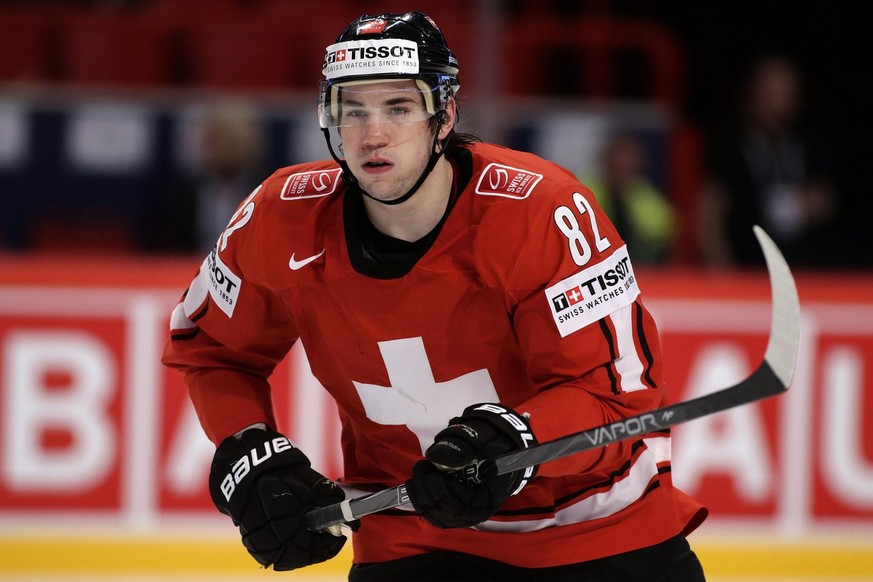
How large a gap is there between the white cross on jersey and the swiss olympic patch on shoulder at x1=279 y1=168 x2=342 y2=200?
35cm

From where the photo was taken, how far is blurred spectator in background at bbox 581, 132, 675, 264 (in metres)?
5.81

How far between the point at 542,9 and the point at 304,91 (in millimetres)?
1287

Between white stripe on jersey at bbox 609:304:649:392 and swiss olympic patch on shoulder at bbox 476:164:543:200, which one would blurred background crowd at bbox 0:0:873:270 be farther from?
white stripe on jersey at bbox 609:304:649:392

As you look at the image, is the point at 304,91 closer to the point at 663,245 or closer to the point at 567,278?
the point at 663,245

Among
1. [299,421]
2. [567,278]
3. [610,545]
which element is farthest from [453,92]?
[299,421]

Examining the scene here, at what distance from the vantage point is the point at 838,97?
25.6ft

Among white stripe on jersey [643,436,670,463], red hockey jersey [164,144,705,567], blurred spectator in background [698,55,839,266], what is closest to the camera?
red hockey jersey [164,144,705,567]

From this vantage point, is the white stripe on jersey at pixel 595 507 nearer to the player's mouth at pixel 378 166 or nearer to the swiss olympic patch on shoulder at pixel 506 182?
the swiss olympic patch on shoulder at pixel 506 182

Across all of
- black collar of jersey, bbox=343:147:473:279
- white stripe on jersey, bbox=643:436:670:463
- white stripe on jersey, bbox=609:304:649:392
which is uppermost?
black collar of jersey, bbox=343:147:473:279

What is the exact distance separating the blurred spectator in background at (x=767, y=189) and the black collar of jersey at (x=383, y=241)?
3.61m

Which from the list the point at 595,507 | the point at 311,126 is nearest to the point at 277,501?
the point at 595,507

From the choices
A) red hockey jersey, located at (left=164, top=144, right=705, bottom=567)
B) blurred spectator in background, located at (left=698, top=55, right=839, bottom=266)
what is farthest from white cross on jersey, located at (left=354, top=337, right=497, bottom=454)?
blurred spectator in background, located at (left=698, top=55, right=839, bottom=266)

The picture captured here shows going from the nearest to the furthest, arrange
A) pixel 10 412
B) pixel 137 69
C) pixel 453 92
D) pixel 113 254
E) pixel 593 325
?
pixel 593 325 < pixel 453 92 < pixel 10 412 < pixel 113 254 < pixel 137 69

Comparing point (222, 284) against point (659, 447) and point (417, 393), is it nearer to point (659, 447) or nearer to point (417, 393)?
point (417, 393)
